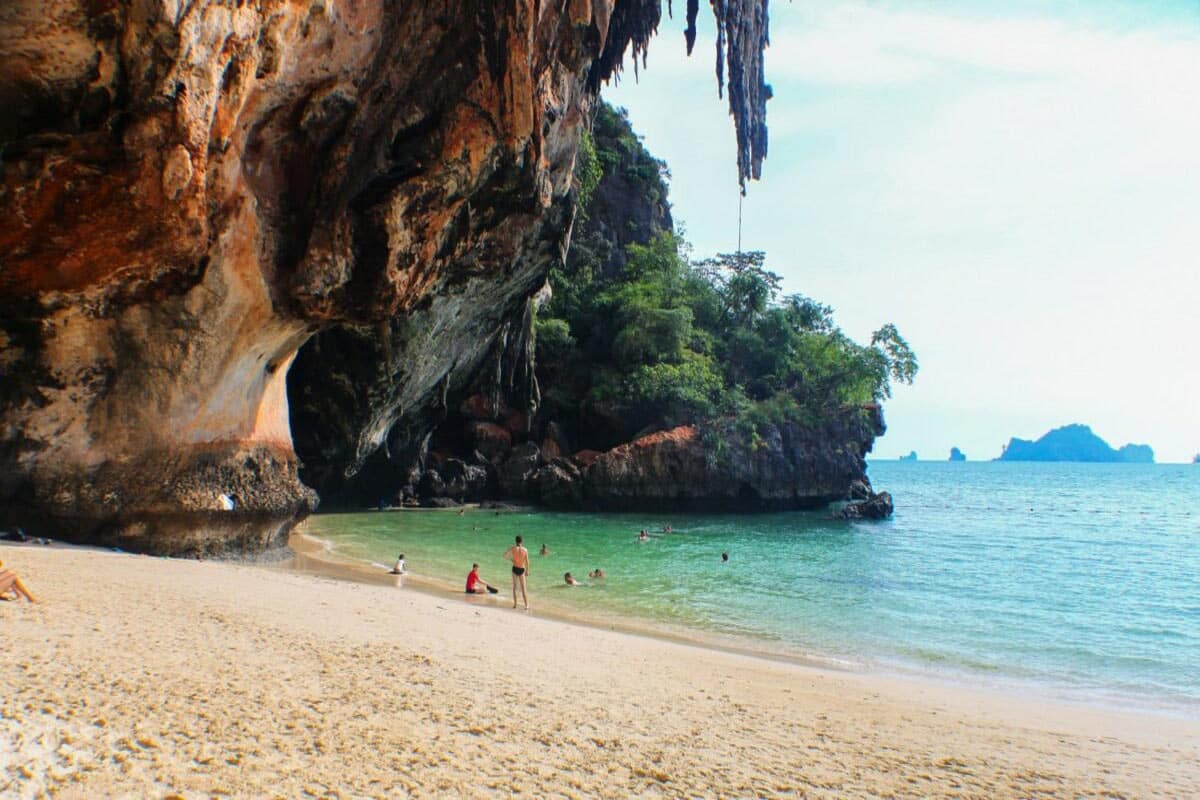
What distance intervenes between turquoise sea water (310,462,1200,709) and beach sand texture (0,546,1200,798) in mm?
2443

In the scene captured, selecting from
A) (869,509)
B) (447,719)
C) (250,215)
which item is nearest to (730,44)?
(250,215)

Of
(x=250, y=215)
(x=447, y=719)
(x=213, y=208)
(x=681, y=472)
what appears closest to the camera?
(x=447, y=719)

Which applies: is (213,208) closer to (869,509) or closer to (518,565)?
(518,565)

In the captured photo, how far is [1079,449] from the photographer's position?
182 metres

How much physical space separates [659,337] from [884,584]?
65.7ft

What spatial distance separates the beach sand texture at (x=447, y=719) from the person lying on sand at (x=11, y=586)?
0.14 meters

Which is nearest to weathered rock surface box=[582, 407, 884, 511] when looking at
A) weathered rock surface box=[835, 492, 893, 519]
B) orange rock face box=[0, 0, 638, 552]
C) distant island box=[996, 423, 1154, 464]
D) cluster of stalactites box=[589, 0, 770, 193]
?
weathered rock surface box=[835, 492, 893, 519]

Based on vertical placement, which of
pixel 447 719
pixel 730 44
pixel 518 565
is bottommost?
pixel 518 565

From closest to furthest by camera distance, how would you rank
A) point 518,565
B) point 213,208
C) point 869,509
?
point 213,208, point 518,565, point 869,509

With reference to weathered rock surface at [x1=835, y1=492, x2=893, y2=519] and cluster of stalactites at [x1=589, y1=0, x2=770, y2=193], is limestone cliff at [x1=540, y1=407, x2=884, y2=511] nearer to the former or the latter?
weathered rock surface at [x1=835, y1=492, x2=893, y2=519]

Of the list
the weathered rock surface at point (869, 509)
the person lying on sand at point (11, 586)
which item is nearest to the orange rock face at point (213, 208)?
the person lying on sand at point (11, 586)

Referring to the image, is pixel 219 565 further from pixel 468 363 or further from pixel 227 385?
pixel 468 363

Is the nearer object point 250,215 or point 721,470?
point 250,215

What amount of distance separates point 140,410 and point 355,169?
5069mm
